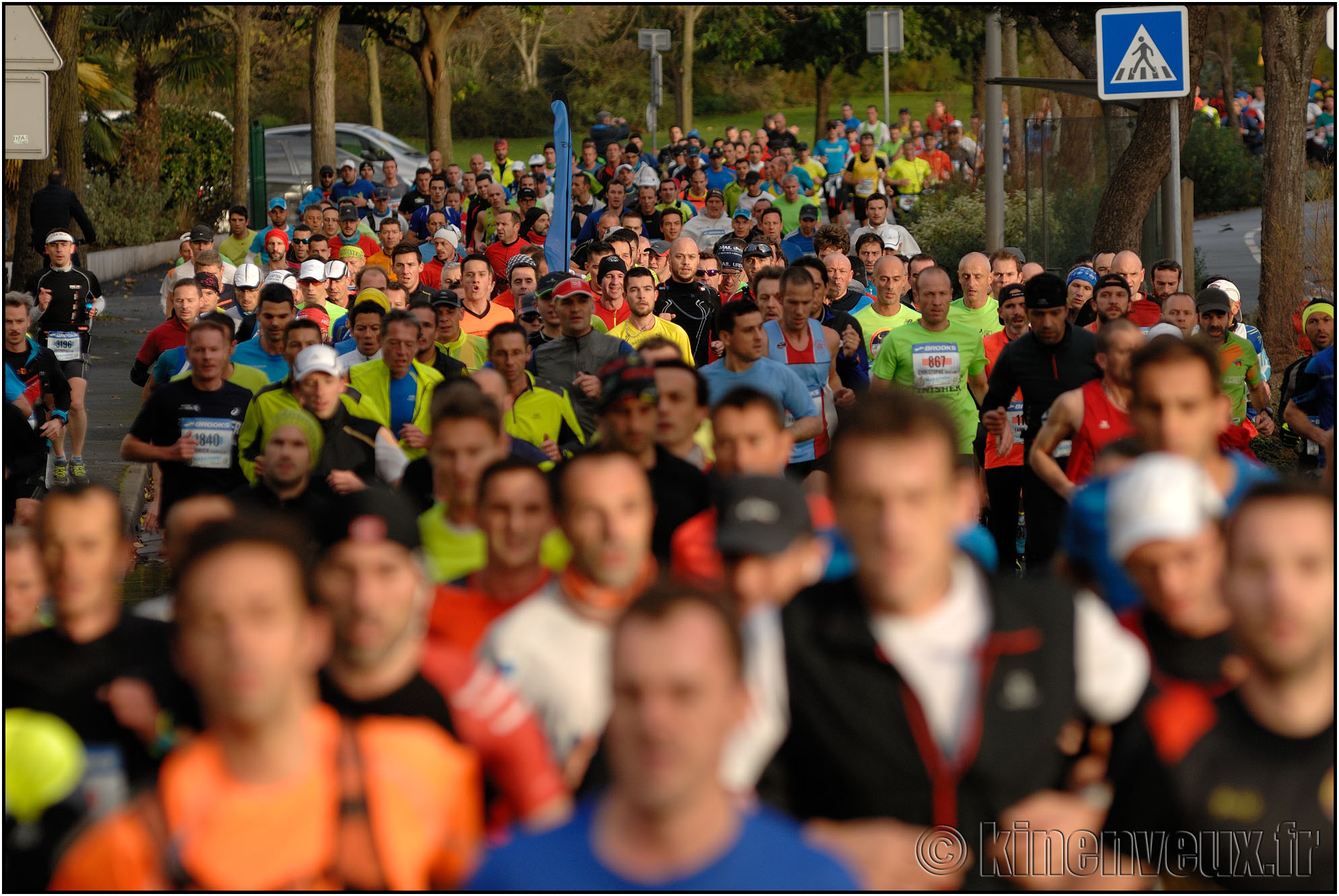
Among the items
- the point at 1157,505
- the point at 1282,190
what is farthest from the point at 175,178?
the point at 1157,505

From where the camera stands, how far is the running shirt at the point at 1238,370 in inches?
369

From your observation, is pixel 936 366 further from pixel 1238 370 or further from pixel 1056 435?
pixel 1056 435

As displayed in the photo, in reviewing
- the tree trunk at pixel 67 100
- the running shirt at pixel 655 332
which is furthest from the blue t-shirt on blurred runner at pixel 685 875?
the tree trunk at pixel 67 100

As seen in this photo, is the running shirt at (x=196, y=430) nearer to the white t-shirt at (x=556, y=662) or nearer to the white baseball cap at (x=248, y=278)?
the white t-shirt at (x=556, y=662)

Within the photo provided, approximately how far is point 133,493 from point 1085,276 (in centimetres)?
700

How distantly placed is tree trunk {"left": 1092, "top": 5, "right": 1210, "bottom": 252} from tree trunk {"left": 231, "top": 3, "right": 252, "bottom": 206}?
2031cm

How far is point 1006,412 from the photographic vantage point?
Result: 8.92m

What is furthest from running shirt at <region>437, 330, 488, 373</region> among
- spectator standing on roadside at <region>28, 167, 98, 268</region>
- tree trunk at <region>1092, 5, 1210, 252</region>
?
spectator standing on roadside at <region>28, 167, 98, 268</region>

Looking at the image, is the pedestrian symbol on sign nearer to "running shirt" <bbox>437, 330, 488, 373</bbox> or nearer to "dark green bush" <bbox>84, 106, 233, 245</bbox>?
"running shirt" <bbox>437, 330, 488, 373</bbox>

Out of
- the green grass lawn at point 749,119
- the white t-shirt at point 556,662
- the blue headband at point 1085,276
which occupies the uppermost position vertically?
the green grass lawn at point 749,119

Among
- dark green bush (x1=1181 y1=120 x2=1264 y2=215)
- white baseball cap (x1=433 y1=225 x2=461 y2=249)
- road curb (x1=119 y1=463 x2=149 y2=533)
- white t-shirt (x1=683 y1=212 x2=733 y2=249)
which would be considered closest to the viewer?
road curb (x1=119 y1=463 x2=149 y2=533)

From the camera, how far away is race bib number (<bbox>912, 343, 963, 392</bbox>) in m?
9.52
